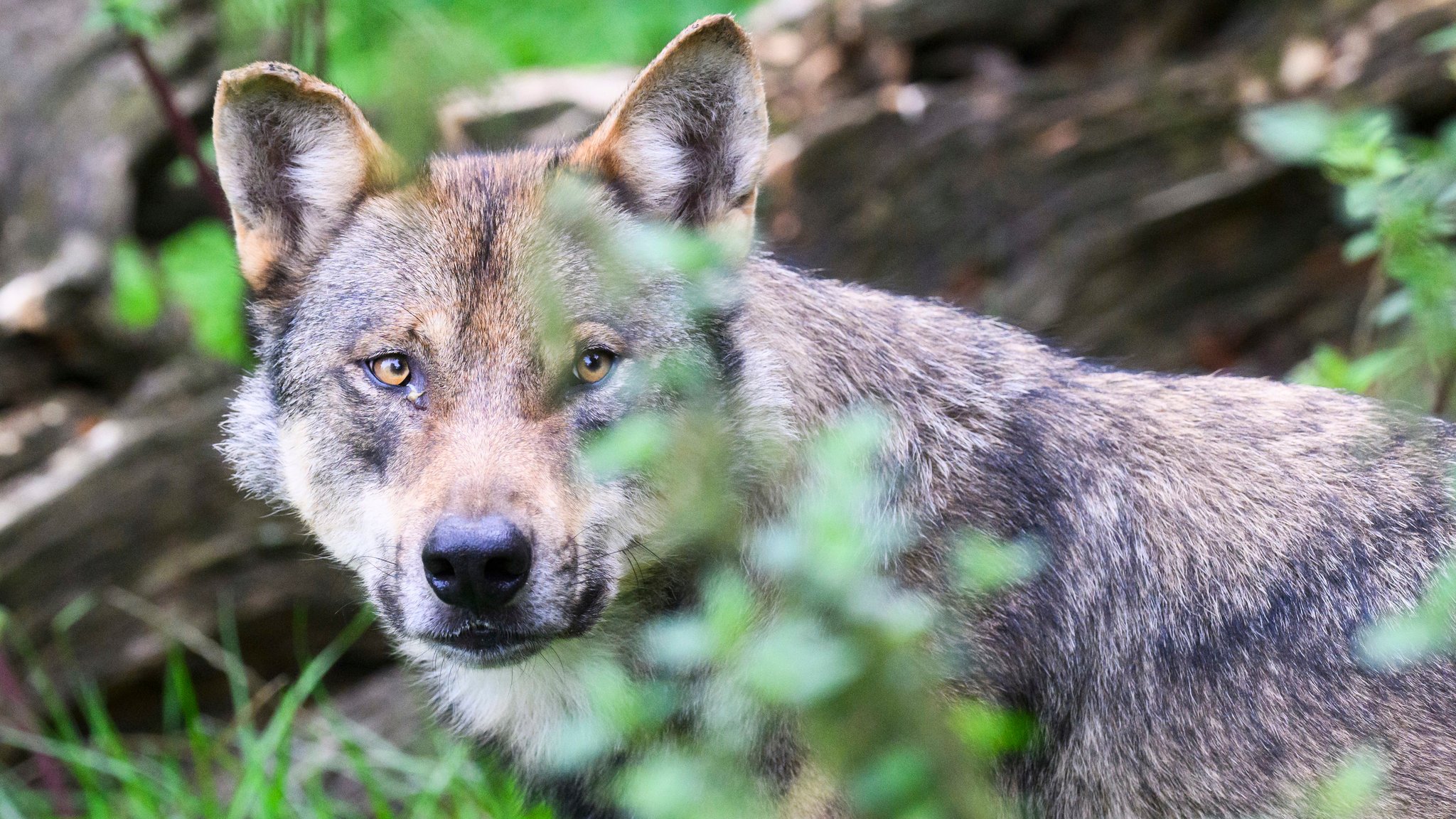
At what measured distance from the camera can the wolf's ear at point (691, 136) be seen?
147 inches

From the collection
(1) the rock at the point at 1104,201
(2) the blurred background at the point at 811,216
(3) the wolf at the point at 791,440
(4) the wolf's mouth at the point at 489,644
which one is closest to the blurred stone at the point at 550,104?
(2) the blurred background at the point at 811,216

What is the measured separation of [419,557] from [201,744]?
3488mm

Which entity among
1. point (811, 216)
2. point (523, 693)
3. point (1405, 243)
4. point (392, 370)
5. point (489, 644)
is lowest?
point (523, 693)

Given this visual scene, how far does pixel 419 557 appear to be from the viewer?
3.38 meters

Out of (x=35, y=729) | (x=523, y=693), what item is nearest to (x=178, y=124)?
(x=35, y=729)

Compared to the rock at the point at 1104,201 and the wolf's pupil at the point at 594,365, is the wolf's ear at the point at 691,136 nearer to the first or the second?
the wolf's pupil at the point at 594,365

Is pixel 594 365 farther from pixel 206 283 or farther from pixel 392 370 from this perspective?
pixel 206 283

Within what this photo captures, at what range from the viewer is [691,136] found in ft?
12.9

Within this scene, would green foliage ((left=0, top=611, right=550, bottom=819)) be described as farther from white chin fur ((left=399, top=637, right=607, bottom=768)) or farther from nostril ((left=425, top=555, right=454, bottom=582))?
nostril ((left=425, top=555, right=454, bottom=582))

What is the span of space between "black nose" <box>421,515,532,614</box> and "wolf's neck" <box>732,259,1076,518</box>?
929 millimetres

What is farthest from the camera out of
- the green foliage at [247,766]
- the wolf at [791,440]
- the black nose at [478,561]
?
the green foliage at [247,766]

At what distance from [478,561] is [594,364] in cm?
77

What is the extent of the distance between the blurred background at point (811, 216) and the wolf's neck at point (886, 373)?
1.61 metres

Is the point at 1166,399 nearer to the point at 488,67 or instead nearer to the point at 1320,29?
the point at 488,67
